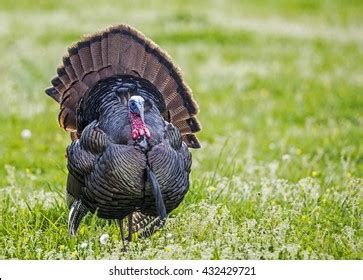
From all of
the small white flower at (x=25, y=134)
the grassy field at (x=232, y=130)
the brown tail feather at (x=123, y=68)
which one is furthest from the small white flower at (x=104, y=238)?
the small white flower at (x=25, y=134)

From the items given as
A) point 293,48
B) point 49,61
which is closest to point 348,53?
point 293,48

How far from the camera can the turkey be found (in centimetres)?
502

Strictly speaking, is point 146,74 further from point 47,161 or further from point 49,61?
point 49,61

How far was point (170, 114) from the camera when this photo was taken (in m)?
5.80

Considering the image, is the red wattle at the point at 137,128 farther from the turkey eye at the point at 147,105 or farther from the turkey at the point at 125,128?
the turkey eye at the point at 147,105

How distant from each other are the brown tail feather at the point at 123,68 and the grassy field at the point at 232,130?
666 millimetres

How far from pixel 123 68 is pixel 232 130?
3885mm

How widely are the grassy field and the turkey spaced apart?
0.36m

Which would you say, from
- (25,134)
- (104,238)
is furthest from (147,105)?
(25,134)

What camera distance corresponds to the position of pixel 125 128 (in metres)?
5.15

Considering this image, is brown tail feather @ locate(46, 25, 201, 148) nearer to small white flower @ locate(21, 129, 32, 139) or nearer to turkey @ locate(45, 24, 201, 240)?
turkey @ locate(45, 24, 201, 240)

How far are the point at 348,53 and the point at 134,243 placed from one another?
8.80 metres

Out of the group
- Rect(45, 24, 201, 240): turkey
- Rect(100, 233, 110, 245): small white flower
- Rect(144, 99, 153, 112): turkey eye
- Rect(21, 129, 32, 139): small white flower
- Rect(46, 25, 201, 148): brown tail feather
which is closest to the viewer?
Rect(45, 24, 201, 240): turkey

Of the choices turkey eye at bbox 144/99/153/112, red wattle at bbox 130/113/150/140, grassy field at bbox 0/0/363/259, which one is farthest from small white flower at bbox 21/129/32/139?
red wattle at bbox 130/113/150/140
